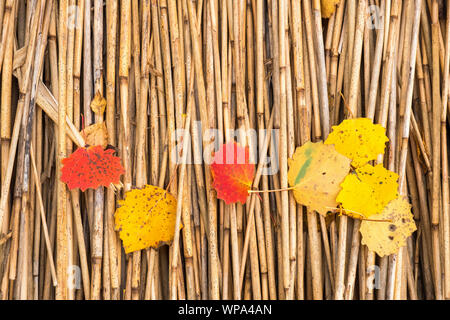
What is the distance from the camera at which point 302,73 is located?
0.77 m

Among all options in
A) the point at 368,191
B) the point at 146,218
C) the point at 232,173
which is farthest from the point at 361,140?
the point at 146,218

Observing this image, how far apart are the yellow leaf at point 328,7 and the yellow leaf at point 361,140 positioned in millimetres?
230

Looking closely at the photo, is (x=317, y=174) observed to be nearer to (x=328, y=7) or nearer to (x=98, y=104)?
(x=328, y=7)

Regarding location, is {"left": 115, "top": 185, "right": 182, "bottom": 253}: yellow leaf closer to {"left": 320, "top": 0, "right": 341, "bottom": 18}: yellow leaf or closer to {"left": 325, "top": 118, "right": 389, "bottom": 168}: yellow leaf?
{"left": 325, "top": 118, "right": 389, "bottom": 168}: yellow leaf

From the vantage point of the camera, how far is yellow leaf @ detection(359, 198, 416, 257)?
2.36 ft

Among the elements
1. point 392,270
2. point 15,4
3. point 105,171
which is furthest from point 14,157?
point 392,270

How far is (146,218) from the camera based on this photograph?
733 mm

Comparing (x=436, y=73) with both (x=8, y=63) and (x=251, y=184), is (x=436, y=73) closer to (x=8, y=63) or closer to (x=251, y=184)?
(x=251, y=184)

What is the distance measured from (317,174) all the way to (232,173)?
157 mm

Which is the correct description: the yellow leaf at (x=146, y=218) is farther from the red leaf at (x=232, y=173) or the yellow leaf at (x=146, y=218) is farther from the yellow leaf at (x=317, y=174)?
the yellow leaf at (x=317, y=174)

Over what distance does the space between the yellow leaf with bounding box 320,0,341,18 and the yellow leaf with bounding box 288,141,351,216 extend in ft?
0.87

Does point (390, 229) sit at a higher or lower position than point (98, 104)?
lower
